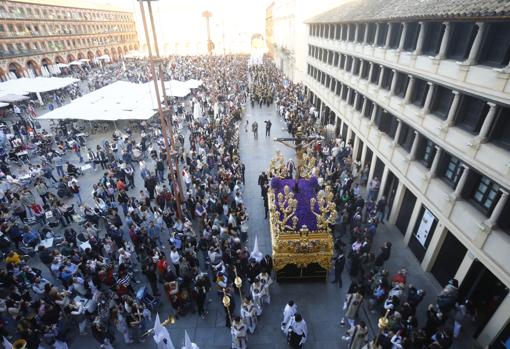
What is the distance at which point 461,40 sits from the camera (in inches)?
377

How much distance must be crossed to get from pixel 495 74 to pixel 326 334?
8.90 m

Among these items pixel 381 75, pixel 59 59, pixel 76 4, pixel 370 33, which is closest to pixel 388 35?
pixel 381 75

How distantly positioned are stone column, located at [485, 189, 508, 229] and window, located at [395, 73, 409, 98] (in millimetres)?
7149

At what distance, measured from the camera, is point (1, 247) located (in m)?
11.8

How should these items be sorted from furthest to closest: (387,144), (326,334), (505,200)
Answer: (387,144) < (326,334) < (505,200)

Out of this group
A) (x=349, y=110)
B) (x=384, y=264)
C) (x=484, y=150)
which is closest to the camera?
(x=484, y=150)

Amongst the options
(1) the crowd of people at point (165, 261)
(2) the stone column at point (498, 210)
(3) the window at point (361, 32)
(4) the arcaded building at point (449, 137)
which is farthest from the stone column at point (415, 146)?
(3) the window at point (361, 32)

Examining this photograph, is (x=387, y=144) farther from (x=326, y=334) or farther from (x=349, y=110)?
(x=326, y=334)

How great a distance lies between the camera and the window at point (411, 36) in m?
12.2

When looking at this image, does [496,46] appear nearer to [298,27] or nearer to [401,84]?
[401,84]

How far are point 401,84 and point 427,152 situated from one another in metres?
3.87

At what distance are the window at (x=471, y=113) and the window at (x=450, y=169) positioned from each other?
1.18 meters

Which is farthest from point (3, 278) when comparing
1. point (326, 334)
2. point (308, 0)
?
point (308, 0)

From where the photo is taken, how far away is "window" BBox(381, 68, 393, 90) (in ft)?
48.2
